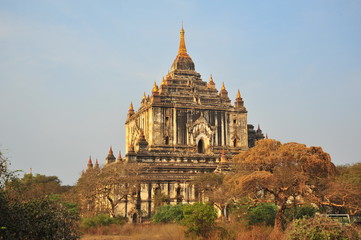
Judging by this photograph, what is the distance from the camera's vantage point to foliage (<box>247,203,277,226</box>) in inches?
1236

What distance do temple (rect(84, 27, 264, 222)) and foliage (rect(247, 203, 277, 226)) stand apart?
51.6ft

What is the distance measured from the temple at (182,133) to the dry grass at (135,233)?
11801mm

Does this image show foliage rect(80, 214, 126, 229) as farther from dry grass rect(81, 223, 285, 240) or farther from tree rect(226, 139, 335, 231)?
tree rect(226, 139, 335, 231)

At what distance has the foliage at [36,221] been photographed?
16.4 metres

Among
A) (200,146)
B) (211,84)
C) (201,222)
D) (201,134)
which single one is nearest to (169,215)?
(201,222)

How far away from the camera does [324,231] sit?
20.3 m

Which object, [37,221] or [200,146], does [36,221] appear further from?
[200,146]

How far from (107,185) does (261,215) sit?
15977 mm

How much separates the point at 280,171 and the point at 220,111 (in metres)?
28.5

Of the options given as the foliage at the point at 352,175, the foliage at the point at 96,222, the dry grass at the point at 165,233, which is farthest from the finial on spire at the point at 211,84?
the dry grass at the point at 165,233

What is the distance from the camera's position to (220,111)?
5738 cm

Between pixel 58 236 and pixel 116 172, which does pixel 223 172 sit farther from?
pixel 58 236

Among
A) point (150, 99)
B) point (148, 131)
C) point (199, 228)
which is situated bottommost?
point (199, 228)

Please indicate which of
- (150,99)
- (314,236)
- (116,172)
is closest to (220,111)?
(150,99)
